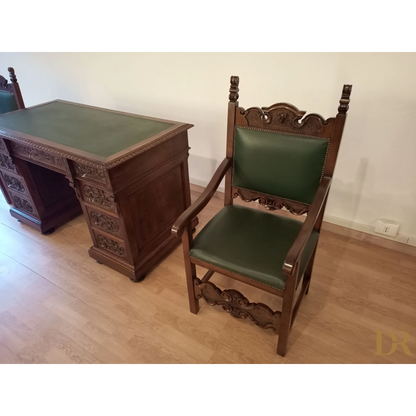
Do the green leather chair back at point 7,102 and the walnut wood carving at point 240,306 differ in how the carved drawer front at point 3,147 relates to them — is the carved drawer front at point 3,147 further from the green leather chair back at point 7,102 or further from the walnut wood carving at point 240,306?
the walnut wood carving at point 240,306

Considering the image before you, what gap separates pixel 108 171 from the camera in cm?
133

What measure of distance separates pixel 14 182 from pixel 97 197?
93cm

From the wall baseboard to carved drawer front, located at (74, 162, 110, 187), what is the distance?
1.53 metres

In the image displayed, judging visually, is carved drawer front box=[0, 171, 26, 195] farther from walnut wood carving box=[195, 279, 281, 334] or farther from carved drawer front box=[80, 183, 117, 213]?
walnut wood carving box=[195, 279, 281, 334]

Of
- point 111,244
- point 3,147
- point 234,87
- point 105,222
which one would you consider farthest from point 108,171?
point 3,147

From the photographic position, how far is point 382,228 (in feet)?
6.16

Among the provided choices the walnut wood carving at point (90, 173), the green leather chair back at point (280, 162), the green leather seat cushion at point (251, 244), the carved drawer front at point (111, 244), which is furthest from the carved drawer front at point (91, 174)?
the green leather chair back at point (280, 162)

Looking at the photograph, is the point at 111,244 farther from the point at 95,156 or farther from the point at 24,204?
the point at 24,204

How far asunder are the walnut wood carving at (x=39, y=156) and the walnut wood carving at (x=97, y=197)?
0.56 ft

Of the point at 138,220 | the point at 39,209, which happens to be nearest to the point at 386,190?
the point at 138,220

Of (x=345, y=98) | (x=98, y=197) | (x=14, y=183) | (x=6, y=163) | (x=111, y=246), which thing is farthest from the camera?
(x=14, y=183)

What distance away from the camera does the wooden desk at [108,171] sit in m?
1.44
